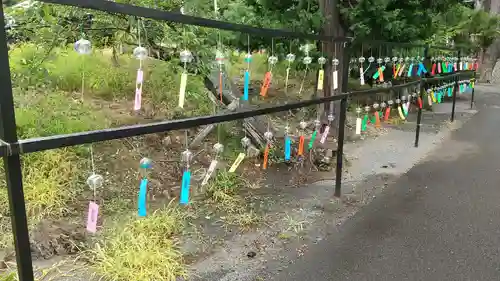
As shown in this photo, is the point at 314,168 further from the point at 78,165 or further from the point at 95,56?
the point at 95,56

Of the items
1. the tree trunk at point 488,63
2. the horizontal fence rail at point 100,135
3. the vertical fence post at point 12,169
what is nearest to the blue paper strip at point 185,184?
the horizontal fence rail at point 100,135

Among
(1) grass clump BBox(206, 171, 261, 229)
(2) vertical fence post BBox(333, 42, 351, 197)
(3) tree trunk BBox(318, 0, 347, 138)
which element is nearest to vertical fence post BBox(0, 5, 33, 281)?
(1) grass clump BBox(206, 171, 261, 229)

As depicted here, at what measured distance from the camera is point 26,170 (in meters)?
3.69

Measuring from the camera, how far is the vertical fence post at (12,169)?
1.57 metres

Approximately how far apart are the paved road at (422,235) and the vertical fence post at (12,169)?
5.20 feet

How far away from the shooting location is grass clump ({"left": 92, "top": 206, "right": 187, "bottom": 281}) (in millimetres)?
2682

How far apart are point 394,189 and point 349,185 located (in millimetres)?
472

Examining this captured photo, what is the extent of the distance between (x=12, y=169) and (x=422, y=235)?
3.00m

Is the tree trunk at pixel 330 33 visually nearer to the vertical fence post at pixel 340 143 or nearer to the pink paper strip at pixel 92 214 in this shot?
the vertical fence post at pixel 340 143

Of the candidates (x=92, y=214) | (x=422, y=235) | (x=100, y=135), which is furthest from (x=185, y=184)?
(x=422, y=235)

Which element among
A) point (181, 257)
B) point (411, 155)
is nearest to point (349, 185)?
point (411, 155)

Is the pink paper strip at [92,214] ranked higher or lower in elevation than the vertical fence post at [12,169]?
lower

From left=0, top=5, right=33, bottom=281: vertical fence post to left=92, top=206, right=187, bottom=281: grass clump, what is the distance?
91cm

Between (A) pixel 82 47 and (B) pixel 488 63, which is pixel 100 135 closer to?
(A) pixel 82 47
